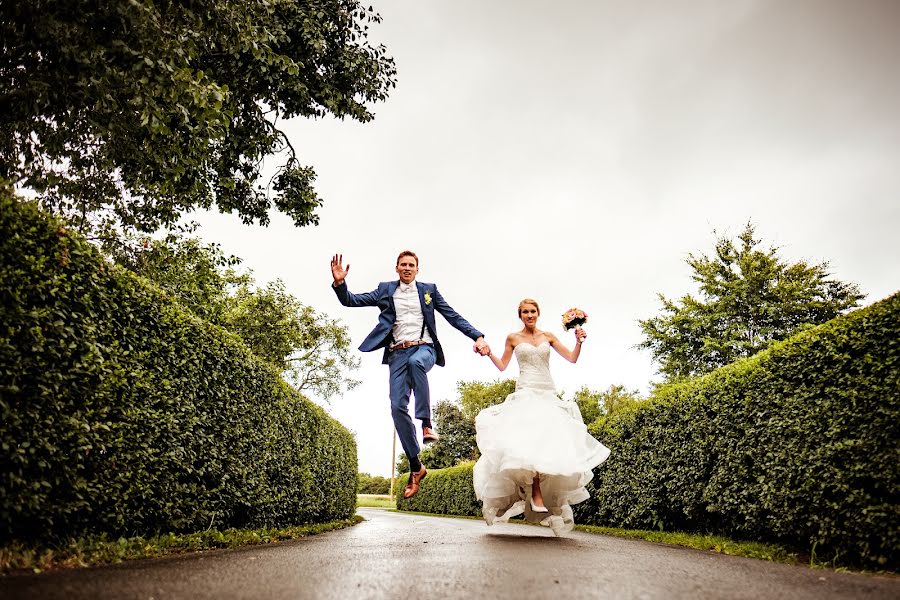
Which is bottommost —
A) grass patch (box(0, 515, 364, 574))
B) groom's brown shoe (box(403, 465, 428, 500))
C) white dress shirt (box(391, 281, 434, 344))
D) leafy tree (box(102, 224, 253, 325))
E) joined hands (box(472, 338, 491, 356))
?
grass patch (box(0, 515, 364, 574))

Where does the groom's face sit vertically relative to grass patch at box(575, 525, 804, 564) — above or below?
above

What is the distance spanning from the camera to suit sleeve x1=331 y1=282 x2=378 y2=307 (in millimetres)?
5840

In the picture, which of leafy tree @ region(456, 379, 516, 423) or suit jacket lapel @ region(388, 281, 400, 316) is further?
leafy tree @ region(456, 379, 516, 423)

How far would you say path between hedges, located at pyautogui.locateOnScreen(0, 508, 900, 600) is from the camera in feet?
8.40

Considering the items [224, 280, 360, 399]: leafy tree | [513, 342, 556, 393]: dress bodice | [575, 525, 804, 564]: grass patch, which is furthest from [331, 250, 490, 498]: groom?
[224, 280, 360, 399]: leafy tree

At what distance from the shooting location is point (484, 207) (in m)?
20.3

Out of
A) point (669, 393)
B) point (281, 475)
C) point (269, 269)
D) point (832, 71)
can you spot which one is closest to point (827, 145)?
point (832, 71)

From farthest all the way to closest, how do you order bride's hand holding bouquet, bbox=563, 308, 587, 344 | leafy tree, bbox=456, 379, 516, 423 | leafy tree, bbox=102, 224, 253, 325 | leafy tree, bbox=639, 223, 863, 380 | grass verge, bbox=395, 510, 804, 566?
1. leafy tree, bbox=456, 379, 516, 423
2. leafy tree, bbox=639, 223, 863, 380
3. leafy tree, bbox=102, 224, 253, 325
4. bride's hand holding bouquet, bbox=563, 308, 587, 344
5. grass verge, bbox=395, 510, 804, 566

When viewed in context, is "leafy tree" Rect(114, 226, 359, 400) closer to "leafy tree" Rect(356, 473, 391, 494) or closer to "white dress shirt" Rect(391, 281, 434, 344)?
"white dress shirt" Rect(391, 281, 434, 344)

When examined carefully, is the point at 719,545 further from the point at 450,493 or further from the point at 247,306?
the point at 247,306

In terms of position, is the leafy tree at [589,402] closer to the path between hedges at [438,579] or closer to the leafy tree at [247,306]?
the leafy tree at [247,306]

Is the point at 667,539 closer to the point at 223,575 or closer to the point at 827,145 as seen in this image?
the point at 223,575

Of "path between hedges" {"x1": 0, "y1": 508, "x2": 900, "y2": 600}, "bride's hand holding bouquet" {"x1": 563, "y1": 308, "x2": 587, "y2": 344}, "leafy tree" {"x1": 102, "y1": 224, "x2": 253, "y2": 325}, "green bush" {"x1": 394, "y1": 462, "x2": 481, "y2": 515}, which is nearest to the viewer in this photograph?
"path between hedges" {"x1": 0, "y1": 508, "x2": 900, "y2": 600}

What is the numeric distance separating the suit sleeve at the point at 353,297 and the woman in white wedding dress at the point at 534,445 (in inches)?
66.2
